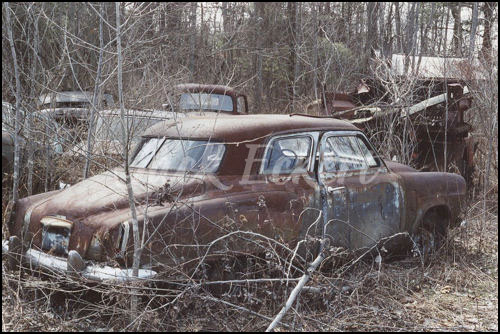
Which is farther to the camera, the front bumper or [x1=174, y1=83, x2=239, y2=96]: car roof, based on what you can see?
[x1=174, y1=83, x2=239, y2=96]: car roof

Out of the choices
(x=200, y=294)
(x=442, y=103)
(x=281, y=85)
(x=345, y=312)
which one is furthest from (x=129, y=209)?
(x=281, y=85)

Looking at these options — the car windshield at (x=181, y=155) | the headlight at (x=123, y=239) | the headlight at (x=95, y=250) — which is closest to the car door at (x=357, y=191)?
the car windshield at (x=181, y=155)

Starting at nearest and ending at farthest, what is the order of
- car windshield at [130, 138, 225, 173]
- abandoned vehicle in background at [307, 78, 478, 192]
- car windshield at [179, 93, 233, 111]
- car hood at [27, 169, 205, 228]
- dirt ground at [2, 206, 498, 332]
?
1. dirt ground at [2, 206, 498, 332]
2. car hood at [27, 169, 205, 228]
3. car windshield at [130, 138, 225, 173]
4. abandoned vehicle in background at [307, 78, 478, 192]
5. car windshield at [179, 93, 233, 111]

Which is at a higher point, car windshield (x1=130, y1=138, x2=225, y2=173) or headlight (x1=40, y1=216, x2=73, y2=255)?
car windshield (x1=130, y1=138, x2=225, y2=173)

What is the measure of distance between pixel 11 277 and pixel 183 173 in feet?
5.17

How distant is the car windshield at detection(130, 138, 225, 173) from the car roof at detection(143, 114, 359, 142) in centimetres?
7

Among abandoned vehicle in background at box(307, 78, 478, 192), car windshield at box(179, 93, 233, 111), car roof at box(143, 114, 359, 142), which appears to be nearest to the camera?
car roof at box(143, 114, 359, 142)

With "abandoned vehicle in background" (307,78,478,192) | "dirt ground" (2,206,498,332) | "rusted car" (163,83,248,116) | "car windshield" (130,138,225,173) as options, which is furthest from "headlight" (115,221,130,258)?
"rusted car" (163,83,248,116)

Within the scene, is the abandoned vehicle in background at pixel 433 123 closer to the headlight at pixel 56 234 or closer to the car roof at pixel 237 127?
the car roof at pixel 237 127

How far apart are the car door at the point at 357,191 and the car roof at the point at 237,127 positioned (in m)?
0.26

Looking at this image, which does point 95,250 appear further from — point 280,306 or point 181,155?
point 280,306

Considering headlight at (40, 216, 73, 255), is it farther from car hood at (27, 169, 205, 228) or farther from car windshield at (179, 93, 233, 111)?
car windshield at (179, 93, 233, 111)

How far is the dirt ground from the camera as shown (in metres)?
3.79

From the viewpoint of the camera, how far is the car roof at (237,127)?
4.64 m
